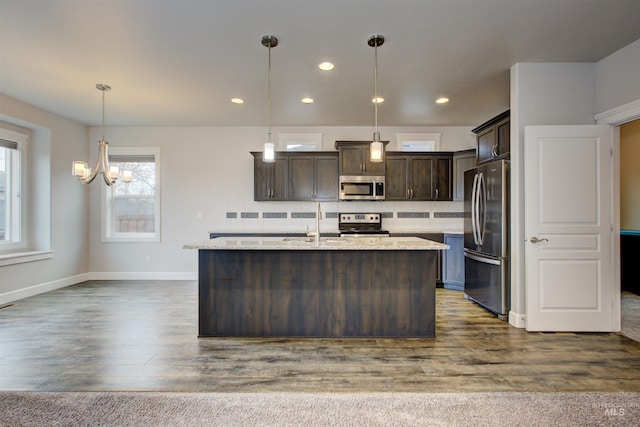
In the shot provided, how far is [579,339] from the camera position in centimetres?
297

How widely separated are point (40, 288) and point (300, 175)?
4.16 meters

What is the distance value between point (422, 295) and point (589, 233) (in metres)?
1.77

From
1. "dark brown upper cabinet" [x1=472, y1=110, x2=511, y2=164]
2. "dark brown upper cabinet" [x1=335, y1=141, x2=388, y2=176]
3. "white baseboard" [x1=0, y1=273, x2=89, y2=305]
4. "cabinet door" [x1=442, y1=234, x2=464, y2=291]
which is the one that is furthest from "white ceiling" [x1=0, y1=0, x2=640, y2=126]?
"white baseboard" [x1=0, y1=273, x2=89, y2=305]

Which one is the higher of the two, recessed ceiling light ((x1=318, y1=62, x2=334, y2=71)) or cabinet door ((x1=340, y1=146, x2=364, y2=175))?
recessed ceiling light ((x1=318, y1=62, x2=334, y2=71))

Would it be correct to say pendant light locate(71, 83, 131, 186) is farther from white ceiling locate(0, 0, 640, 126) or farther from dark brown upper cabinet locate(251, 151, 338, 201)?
dark brown upper cabinet locate(251, 151, 338, 201)

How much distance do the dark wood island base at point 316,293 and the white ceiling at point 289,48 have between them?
1880 mm

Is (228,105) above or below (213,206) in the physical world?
above

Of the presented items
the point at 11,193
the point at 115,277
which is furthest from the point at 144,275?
the point at 11,193

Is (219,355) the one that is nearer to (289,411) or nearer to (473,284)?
(289,411)

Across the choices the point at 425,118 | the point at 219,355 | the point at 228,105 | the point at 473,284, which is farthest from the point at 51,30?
the point at 473,284

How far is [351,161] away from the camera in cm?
520

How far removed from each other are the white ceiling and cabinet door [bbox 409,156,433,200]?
1.02 metres

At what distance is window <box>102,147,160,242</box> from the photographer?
564 centimetres

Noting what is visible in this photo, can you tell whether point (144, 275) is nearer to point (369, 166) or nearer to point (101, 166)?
point (101, 166)
